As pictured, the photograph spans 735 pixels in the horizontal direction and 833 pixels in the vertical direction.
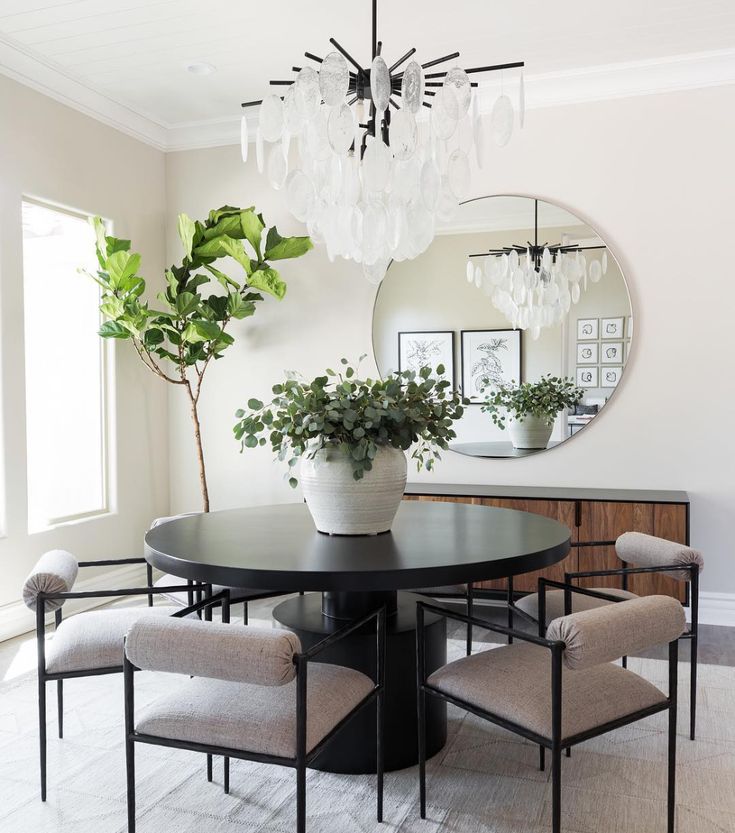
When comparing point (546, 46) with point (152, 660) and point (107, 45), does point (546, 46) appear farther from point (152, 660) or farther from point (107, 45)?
point (152, 660)

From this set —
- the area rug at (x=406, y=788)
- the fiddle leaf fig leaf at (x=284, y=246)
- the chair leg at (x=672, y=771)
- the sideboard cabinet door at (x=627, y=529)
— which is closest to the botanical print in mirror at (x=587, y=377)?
the sideboard cabinet door at (x=627, y=529)

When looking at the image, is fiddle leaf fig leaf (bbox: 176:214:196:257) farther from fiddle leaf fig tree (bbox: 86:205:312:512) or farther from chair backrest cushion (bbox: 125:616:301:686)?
chair backrest cushion (bbox: 125:616:301:686)

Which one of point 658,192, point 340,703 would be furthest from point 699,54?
point 340,703

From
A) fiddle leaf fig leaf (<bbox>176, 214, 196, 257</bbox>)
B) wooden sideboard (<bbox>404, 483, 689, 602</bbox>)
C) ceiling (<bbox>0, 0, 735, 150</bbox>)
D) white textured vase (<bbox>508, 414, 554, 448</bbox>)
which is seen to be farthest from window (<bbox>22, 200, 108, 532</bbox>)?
white textured vase (<bbox>508, 414, 554, 448</bbox>)

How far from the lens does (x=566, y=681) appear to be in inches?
78.6

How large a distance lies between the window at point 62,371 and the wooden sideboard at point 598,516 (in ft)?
6.20

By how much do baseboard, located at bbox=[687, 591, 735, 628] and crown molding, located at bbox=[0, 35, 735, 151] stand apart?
2.63 meters

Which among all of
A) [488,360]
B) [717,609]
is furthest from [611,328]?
[717,609]

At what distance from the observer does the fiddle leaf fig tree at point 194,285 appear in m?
4.27

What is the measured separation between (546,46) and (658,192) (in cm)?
96

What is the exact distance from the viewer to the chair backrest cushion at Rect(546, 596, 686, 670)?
1743mm

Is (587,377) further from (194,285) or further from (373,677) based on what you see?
(373,677)

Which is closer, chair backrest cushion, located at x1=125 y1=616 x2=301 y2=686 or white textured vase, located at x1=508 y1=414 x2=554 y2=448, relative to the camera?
chair backrest cushion, located at x1=125 y1=616 x2=301 y2=686

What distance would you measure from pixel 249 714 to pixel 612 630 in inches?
33.3
